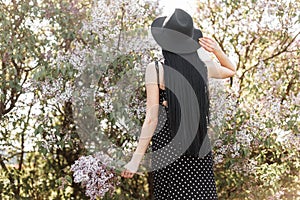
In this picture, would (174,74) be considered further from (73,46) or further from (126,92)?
(73,46)

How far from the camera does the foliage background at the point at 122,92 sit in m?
3.27

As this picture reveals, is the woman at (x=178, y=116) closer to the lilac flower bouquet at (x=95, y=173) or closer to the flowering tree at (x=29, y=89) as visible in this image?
the lilac flower bouquet at (x=95, y=173)

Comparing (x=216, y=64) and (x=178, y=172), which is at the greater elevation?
(x=216, y=64)

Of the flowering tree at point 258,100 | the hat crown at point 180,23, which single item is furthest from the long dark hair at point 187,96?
the flowering tree at point 258,100

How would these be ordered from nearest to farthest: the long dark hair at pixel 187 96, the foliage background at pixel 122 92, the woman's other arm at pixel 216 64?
the long dark hair at pixel 187 96 → the woman's other arm at pixel 216 64 → the foliage background at pixel 122 92

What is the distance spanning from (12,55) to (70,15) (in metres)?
0.44

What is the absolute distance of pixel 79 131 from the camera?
11.5ft

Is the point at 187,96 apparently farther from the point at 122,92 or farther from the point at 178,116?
the point at 122,92

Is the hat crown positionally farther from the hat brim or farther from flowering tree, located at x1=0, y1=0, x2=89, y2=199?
flowering tree, located at x1=0, y1=0, x2=89, y2=199

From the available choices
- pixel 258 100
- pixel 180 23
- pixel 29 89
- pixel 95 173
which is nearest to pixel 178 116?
pixel 180 23

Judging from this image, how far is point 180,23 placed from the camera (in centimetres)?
241

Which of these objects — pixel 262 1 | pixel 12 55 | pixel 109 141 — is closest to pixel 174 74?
pixel 109 141

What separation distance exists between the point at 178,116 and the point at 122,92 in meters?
0.90

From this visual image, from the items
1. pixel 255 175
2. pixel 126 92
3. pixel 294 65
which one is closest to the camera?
pixel 126 92
